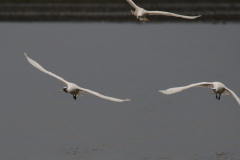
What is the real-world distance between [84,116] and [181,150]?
8152 millimetres

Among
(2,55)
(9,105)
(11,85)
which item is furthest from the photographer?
(2,55)

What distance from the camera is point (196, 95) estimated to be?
4225 centimetres

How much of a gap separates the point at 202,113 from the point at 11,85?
1665 cm

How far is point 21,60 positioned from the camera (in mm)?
63656

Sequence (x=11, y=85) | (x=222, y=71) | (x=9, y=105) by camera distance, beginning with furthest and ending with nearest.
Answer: (x=222, y=71) < (x=11, y=85) < (x=9, y=105)

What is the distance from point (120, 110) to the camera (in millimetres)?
36375

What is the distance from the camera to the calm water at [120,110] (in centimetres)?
2888

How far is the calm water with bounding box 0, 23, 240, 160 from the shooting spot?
2888cm
